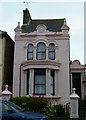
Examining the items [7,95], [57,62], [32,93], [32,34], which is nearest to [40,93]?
[32,93]

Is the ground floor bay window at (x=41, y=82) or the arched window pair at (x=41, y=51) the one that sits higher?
the arched window pair at (x=41, y=51)

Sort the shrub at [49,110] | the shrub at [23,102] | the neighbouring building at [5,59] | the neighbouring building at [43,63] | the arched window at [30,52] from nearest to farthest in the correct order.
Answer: the shrub at [49,110] < the shrub at [23,102] < the neighbouring building at [43,63] < the arched window at [30,52] < the neighbouring building at [5,59]

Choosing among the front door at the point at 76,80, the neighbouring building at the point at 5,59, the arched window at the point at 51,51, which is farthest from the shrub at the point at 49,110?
the front door at the point at 76,80

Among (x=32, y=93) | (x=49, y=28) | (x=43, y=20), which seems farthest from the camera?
(x=43, y=20)

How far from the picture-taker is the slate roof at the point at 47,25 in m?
28.1

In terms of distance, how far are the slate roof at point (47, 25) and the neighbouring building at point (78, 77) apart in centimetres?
468

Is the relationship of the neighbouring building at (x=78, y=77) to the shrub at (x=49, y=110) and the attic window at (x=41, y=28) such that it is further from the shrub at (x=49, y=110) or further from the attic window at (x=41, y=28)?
the shrub at (x=49, y=110)

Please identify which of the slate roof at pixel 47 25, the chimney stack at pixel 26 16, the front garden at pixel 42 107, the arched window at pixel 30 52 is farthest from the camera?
the chimney stack at pixel 26 16

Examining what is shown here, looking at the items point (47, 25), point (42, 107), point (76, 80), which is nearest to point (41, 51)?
point (47, 25)

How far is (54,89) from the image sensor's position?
26109mm

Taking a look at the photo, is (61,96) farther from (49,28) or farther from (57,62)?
(49,28)

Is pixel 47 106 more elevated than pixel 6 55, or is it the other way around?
pixel 6 55

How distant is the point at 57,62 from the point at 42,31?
130 inches

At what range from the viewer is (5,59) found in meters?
28.2
